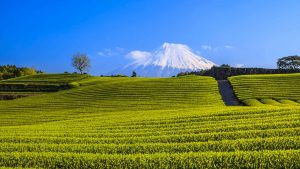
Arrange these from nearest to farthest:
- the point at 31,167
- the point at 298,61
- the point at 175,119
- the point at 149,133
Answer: the point at 31,167 → the point at 149,133 → the point at 175,119 → the point at 298,61

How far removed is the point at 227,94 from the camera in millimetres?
53938

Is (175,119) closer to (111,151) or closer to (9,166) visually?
(111,151)

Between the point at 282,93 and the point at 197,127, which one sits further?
the point at 282,93

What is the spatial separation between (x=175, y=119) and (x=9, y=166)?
1190 centimetres

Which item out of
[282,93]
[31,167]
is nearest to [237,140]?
[31,167]

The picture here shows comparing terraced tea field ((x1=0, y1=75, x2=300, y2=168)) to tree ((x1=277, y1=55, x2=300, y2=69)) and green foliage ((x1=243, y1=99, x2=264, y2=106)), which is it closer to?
green foliage ((x1=243, y1=99, x2=264, y2=106))

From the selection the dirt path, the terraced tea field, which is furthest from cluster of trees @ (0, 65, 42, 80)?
the terraced tea field

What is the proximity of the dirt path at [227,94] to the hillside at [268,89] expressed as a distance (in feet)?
2.34

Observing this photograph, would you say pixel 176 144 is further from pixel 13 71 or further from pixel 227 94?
pixel 13 71

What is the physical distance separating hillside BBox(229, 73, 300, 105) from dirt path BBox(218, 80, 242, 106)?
713 mm

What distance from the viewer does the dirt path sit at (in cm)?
4736

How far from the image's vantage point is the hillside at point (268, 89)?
4553 centimetres

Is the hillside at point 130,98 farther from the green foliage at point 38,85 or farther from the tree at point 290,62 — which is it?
the tree at point 290,62

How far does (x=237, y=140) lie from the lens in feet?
49.6
